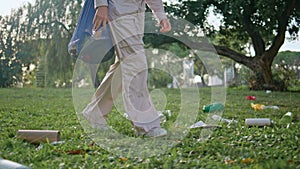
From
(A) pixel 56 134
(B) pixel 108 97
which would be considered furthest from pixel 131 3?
(A) pixel 56 134

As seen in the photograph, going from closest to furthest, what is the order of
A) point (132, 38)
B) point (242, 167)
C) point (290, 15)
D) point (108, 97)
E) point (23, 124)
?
point (242, 167) → point (132, 38) → point (108, 97) → point (23, 124) → point (290, 15)

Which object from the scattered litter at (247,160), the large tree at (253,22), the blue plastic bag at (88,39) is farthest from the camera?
the large tree at (253,22)

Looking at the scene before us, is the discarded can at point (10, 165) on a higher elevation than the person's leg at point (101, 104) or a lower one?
lower

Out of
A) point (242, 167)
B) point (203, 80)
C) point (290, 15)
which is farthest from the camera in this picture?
point (203, 80)

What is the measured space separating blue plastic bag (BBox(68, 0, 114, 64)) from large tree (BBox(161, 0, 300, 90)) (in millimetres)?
9249

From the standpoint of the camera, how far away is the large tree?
1265 cm

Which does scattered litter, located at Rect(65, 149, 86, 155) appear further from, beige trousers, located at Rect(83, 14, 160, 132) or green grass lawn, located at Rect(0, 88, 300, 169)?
beige trousers, located at Rect(83, 14, 160, 132)

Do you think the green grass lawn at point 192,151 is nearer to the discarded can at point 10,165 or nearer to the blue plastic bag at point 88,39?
the discarded can at point 10,165

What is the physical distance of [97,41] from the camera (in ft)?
9.99

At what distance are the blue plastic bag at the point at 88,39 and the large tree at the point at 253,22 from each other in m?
9.25

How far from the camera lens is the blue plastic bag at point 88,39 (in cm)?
304

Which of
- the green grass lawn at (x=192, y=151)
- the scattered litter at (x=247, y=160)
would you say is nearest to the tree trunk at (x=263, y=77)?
the green grass lawn at (x=192, y=151)

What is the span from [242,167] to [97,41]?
140cm

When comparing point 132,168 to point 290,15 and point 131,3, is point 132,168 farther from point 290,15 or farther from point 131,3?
point 290,15
